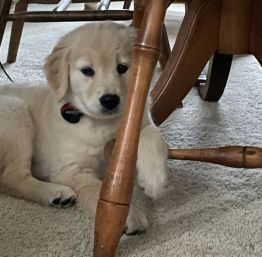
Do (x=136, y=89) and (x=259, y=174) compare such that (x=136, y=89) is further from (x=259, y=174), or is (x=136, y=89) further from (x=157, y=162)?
(x=259, y=174)

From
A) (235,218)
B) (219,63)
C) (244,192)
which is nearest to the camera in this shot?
(235,218)

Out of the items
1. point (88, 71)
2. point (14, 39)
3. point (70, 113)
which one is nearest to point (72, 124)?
point (70, 113)

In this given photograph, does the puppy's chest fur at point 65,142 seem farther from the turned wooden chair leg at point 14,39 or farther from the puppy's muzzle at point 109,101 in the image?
the turned wooden chair leg at point 14,39

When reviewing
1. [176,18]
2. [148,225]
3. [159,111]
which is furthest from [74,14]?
[176,18]

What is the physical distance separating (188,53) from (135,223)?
1.65 feet

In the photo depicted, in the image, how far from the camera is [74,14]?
5.21ft

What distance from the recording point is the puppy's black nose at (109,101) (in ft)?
3.57

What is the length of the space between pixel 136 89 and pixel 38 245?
330 mm

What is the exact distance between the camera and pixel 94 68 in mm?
1126

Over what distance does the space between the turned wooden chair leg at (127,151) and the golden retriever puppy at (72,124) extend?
21cm

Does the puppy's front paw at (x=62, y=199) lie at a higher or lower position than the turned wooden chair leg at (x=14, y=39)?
higher

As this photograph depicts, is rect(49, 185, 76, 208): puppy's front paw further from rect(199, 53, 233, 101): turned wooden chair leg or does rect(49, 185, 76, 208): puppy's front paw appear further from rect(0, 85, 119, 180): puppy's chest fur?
rect(199, 53, 233, 101): turned wooden chair leg

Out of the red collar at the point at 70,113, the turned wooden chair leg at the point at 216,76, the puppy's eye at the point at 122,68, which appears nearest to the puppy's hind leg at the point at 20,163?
the red collar at the point at 70,113

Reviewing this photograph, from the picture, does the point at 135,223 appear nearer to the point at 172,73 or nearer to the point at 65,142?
the point at 65,142
